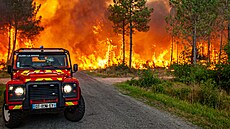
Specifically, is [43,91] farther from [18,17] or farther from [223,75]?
[18,17]

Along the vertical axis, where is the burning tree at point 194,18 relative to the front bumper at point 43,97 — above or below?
above

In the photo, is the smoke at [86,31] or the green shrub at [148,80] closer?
the green shrub at [148,80]

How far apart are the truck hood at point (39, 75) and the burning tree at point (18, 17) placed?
27.3m

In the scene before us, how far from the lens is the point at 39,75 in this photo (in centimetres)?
704

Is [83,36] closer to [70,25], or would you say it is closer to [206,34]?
[70,25]

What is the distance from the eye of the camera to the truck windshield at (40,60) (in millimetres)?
8062

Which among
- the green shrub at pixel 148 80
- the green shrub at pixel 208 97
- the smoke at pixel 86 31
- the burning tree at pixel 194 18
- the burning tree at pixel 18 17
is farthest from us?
the smoke at pixel 86 31

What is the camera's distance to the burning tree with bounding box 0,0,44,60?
33250 mm

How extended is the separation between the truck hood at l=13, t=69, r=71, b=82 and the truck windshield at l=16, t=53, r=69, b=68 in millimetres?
409

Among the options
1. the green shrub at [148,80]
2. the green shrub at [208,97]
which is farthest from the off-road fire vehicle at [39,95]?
the green shrub at [148,80]

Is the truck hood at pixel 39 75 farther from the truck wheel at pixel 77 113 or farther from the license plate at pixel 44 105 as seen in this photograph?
the truck wheel at pixel 77 113

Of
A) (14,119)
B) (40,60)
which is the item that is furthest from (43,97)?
(40,60)

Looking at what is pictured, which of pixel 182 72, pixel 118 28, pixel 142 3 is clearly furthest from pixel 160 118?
pixel 118 28

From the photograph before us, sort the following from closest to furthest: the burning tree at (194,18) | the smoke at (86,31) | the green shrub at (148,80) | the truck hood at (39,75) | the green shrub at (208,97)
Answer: the truck hood at (39,75), the green shrub at (208,97), the green shrub at (148,80), the burning tree at (194,18), the smoke at (86,31)
